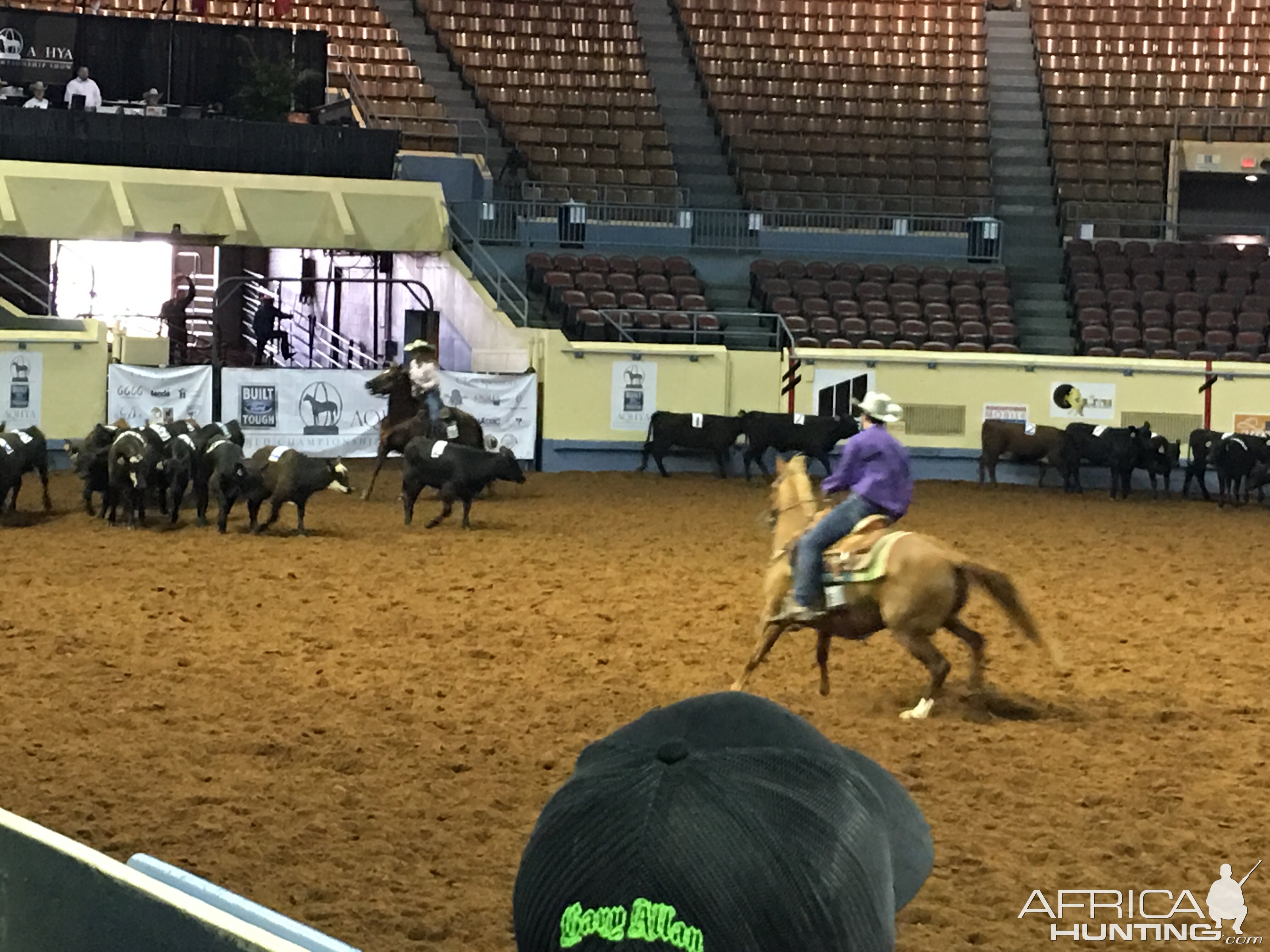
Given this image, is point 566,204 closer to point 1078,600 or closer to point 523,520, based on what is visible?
point 523,520

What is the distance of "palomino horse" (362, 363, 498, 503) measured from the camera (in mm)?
20125

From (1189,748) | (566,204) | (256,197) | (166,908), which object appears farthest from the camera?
(566,204)

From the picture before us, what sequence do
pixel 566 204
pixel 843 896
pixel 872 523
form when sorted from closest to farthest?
→ pixel 843 896 → pixel 872 523 → pixel 566 204

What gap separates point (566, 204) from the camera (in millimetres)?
29938

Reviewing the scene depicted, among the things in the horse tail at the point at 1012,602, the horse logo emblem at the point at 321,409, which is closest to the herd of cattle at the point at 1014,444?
the horse logo emblem at the point at 321,409

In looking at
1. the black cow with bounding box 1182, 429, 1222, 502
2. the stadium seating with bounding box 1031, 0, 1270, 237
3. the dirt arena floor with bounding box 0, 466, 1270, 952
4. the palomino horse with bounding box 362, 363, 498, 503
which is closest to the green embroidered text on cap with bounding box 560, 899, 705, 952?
the dirt arena floor with bounding box 0, 466, 1270, 952

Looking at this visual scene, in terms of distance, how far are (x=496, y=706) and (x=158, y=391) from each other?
1552 centimetres

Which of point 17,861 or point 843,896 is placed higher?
point 843,896

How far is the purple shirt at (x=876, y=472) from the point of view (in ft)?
30.2

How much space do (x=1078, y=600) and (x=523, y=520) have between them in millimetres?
Answer: 6881

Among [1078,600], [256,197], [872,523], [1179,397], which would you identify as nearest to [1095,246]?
[1179,397]

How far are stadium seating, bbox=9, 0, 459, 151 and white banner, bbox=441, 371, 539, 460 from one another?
8.07 m

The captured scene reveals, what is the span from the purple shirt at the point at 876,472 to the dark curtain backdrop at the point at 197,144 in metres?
20.7

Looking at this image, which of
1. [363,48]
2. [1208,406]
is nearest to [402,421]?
[1208,406]
